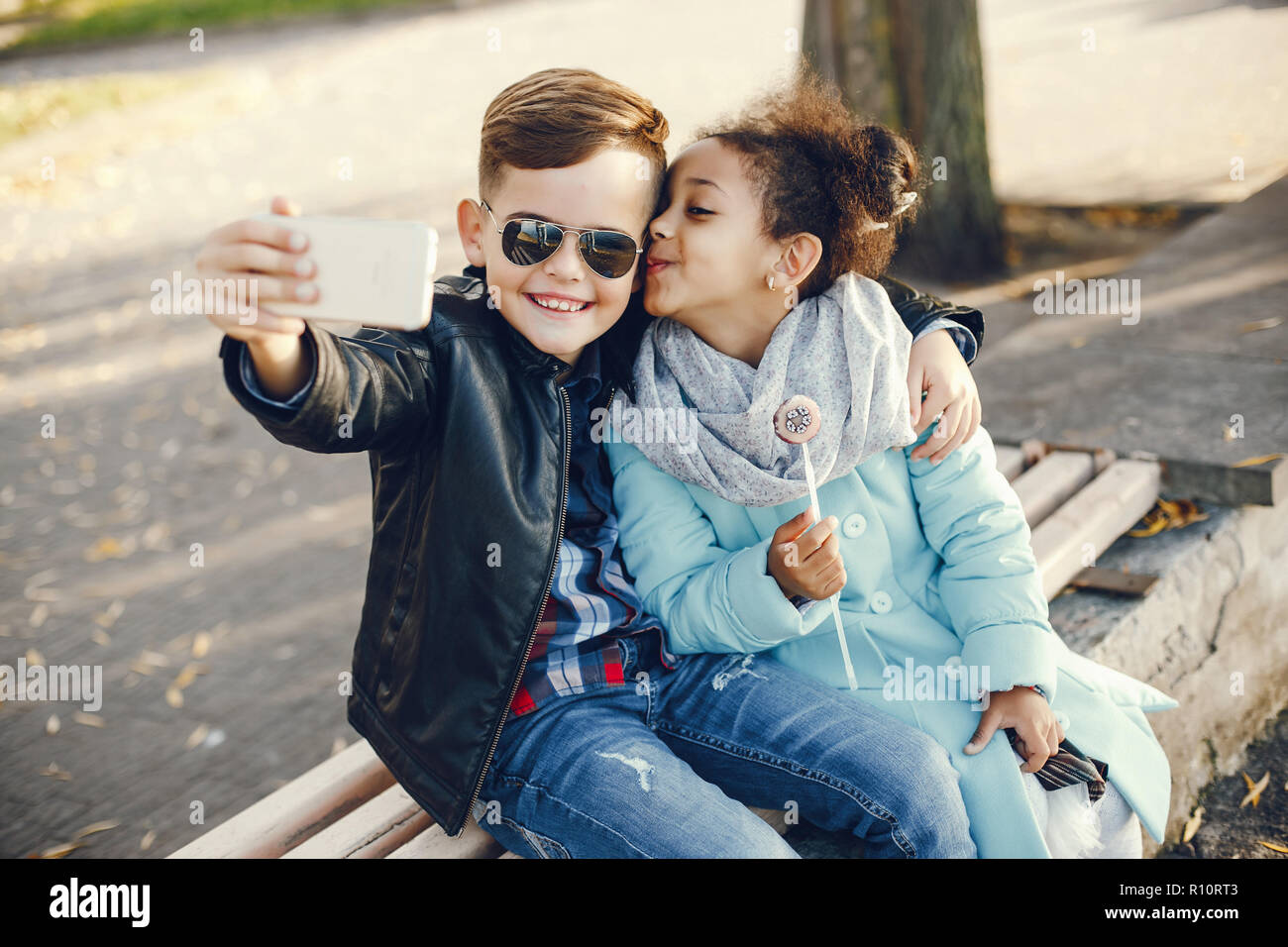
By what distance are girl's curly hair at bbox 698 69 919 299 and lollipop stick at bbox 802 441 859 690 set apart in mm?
404

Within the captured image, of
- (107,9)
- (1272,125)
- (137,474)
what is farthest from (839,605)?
(107,9)

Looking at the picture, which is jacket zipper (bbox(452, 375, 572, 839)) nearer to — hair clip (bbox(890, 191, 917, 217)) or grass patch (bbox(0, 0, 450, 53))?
hair clip (bbox(890, 191, 917, 217))

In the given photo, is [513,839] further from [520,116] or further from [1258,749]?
[1258,749]

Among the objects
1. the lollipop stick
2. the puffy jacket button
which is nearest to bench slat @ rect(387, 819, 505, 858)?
the lollipop stick

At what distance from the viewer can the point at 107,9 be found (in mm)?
16562

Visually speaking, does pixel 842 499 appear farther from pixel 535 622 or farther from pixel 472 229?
pixel 472 229

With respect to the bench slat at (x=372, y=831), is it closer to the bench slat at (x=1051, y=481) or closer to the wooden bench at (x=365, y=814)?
the wooden bench at (x=365, y=814)

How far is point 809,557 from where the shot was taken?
200cm

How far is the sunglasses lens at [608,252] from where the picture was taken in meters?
2.05

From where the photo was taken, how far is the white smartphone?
61.5 inches

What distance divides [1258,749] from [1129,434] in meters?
0.94

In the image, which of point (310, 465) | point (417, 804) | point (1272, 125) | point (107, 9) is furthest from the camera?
point (107, 9)

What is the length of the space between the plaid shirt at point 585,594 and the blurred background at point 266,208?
753mm

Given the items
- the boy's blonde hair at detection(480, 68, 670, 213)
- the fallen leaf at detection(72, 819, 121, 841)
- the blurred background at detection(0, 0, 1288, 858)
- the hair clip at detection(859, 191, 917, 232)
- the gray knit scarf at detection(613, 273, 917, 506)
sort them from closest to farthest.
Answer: the boy's blonde hair at detection(480, 68, 670, 213) < the gray knit scarf at detection(613, 273, 917, 506) < the hair clip at detection(859, 191, 917, 232) < the fallen leaf at detection(72, 819, 121, 841) < the blurred background at detection(0, 0, 1288, 858)
